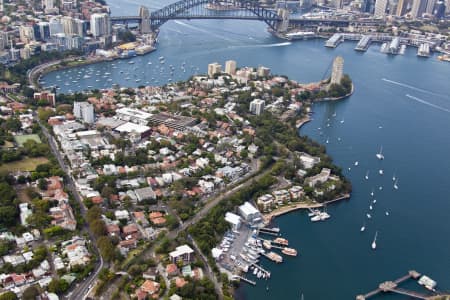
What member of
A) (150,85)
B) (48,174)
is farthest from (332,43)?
(48,174)

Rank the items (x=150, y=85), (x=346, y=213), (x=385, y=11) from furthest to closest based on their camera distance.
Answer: (x=385, y=11) → (x=150, y=85) → (x=346, y=213)

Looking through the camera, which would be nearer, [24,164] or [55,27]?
[24,164]

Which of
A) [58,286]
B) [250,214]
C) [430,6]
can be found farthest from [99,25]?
[430,6]

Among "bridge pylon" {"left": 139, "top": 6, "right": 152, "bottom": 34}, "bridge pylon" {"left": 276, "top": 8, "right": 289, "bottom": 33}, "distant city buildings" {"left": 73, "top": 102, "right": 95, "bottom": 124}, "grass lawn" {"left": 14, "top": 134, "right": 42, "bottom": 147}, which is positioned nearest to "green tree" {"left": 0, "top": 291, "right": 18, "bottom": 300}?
"grass lawn" {"left": 14, "top": 134, "right": 42, "bottom": 147}

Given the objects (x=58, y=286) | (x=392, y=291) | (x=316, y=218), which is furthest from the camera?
(x=316, y=218)

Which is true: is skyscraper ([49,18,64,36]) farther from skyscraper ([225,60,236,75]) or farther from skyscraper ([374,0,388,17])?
skyscraper ([374,0,388,17])

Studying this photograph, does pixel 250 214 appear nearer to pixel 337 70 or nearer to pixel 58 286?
pixel 58 286

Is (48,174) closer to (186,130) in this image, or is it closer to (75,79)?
(186,130)
